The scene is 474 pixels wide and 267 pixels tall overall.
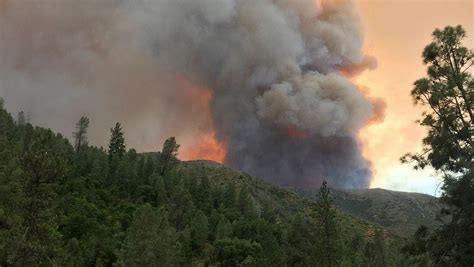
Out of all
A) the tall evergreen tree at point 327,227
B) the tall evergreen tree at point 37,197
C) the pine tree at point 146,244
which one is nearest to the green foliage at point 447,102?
the tall evergreen tree at point 37,197

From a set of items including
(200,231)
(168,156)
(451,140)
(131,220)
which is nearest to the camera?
(451,140)

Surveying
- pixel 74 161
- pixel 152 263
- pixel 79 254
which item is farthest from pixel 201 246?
pixel 74 161

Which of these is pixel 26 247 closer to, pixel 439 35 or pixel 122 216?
pixel 439 35

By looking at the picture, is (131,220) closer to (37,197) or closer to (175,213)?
(175,213)

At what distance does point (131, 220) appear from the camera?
378 ft

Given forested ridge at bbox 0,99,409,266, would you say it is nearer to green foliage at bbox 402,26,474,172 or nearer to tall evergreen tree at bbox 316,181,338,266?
tall evergreen tree at bbox 316,181,338,266

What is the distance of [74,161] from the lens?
5886 inches

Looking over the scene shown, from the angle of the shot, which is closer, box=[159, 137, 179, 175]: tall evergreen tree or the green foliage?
the green foliage

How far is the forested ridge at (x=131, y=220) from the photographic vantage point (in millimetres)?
32469

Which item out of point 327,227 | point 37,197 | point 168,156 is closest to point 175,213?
point 168,156

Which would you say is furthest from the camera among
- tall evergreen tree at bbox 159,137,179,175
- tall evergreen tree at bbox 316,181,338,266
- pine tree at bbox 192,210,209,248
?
tall evergreen tree at bbox 159,137,179,175

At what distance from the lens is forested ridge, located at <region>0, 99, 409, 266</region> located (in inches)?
1278

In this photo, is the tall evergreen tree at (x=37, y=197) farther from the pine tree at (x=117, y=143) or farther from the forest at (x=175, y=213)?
the pine tree at (x=117, y=143)

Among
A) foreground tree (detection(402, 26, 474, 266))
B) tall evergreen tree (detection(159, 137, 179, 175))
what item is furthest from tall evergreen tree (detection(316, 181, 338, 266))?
tall evergreen tree (detection(159, 137, 179, 175))
